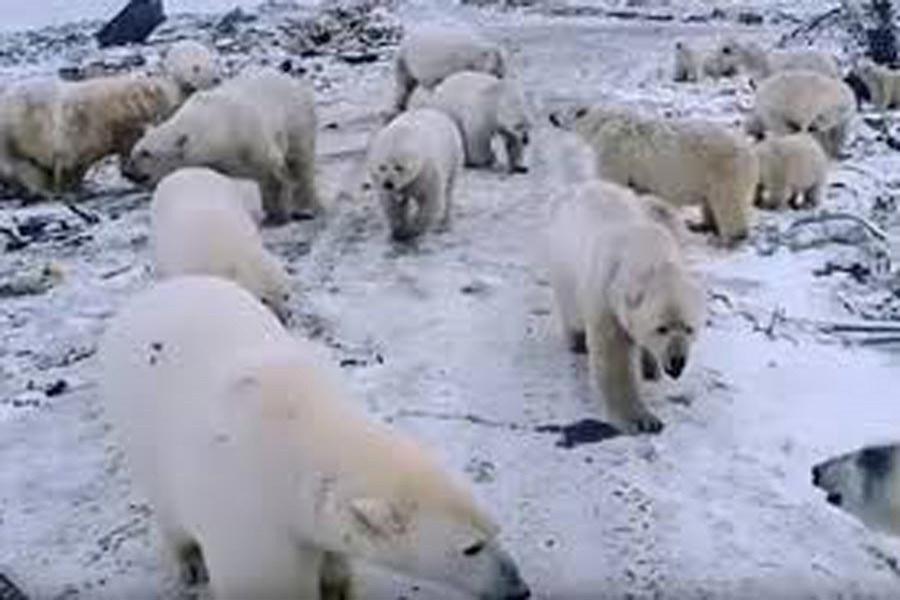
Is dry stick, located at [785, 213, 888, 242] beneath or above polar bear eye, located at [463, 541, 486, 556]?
beneath

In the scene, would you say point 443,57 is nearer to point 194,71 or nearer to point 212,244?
point 194,71

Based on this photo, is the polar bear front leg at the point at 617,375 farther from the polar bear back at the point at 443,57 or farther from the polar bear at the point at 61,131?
the polar bear back at the point at 443,57

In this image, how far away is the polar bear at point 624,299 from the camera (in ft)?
22.1

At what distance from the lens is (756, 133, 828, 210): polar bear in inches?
431

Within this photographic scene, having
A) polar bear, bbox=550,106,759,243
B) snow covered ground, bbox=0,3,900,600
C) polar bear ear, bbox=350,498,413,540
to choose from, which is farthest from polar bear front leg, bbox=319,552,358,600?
polar bear, bbox=550,106,759,243

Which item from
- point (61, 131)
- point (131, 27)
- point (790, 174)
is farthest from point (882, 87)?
point (131, 27)

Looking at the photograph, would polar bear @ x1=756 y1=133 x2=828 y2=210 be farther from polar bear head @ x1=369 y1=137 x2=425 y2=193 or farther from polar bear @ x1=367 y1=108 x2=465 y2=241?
polar bear head @ x1=369 y1=137 x2=425 y2=193

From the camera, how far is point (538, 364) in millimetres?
7723

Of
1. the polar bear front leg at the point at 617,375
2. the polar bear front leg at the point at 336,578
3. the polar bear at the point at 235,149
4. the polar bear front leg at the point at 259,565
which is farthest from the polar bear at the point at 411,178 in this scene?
the polar bear front leg at the point at 259,565

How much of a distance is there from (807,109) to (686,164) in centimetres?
290

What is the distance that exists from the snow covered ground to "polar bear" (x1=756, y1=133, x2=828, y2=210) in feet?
0.71

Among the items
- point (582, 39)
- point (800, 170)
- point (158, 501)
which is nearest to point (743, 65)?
point (582, 39)

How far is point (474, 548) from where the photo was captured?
429cm

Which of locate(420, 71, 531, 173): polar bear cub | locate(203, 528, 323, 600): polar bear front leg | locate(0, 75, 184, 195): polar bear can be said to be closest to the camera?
locate(203, 528, 323, 600): polar bear front leg
